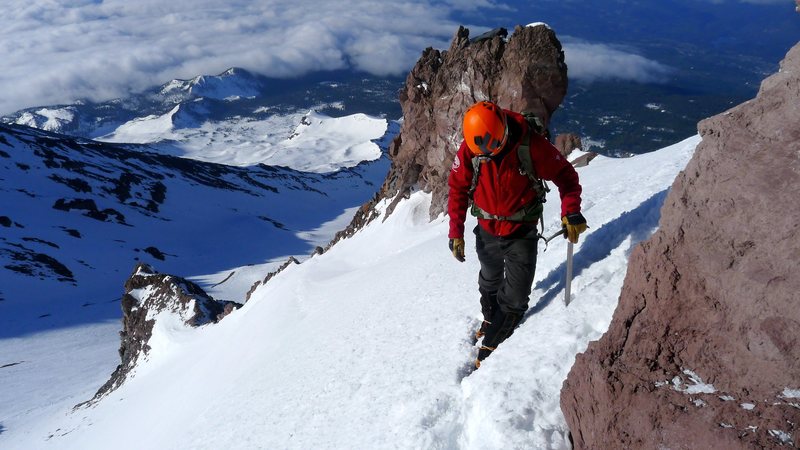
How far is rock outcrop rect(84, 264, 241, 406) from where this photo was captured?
3183cm

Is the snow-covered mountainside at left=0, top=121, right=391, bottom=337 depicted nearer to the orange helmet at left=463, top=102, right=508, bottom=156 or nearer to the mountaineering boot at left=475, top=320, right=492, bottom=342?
the mountaineering boot at left=475, top=320, right=492, bottom=342

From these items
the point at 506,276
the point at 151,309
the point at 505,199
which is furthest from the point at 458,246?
the point at 151,309

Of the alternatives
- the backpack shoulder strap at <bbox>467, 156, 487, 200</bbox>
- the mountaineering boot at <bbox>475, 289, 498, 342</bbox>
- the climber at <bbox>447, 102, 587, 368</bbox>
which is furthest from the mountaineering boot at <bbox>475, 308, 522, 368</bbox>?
the backpack shoulder strap at <bbox>467, 156, 487, 200</bbox>

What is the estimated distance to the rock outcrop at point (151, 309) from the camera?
1253 inches

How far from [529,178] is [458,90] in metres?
21.7

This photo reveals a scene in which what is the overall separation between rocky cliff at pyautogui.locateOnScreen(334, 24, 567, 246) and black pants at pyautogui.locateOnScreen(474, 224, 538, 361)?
1551cm

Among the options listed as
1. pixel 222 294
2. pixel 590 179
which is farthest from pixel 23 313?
pixel 590 179

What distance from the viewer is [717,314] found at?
430cm

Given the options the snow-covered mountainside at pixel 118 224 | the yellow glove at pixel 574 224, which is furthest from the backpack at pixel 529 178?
the snow-covered mountainside at pixel 118 224

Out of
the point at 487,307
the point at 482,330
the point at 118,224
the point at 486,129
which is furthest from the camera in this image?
the point at 118,224

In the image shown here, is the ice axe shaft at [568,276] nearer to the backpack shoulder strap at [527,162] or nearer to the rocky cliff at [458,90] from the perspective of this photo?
the backpack shoulder strap at [527,162]

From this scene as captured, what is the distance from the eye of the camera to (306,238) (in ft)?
390

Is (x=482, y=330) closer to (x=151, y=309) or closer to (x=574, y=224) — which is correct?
(x=574, y=224)

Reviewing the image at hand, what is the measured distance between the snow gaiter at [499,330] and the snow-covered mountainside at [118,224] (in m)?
62.2
